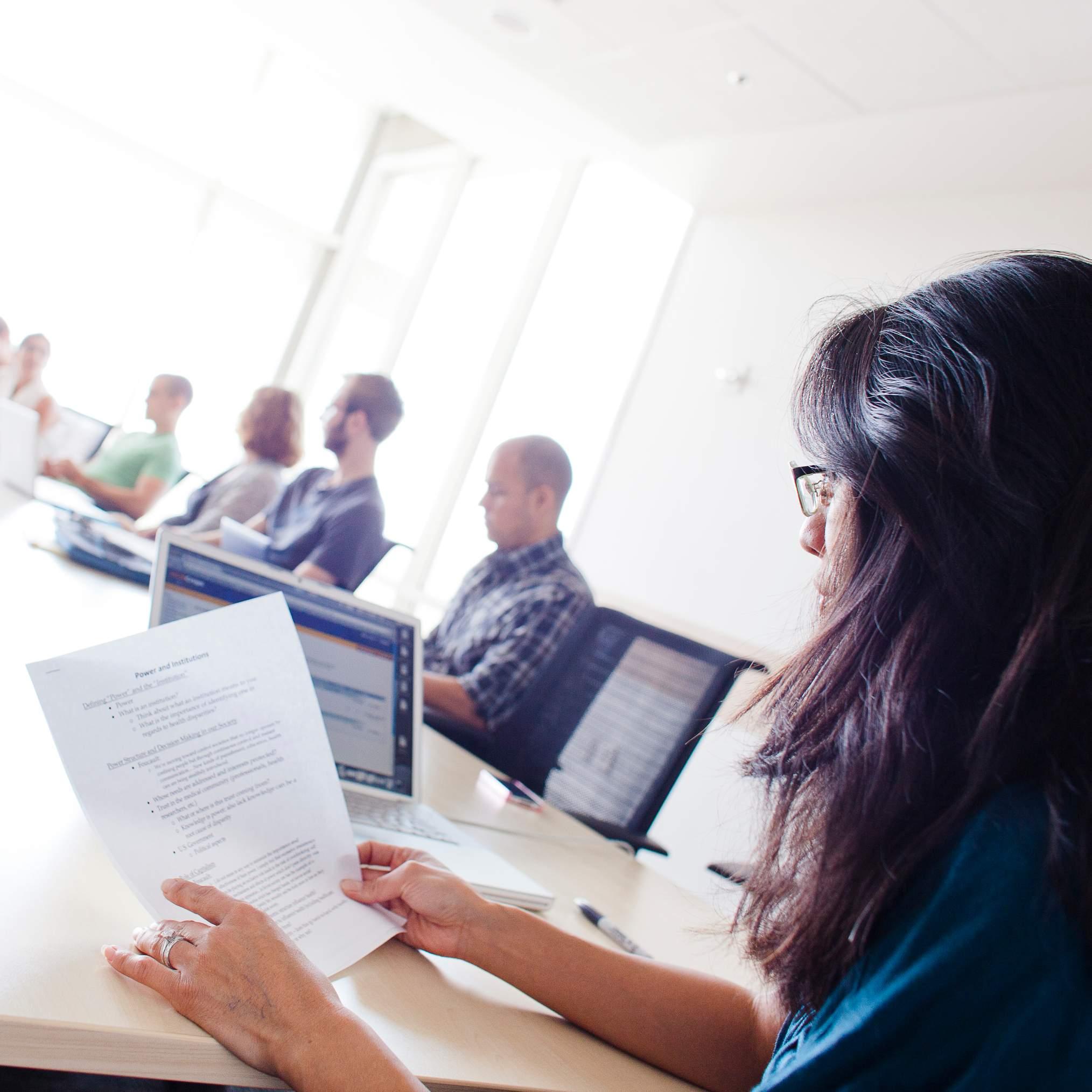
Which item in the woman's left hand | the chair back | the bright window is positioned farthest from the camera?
the bright window

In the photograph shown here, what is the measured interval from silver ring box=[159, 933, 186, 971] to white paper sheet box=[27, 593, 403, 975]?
0.11ft

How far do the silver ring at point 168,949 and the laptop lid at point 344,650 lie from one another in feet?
1.78

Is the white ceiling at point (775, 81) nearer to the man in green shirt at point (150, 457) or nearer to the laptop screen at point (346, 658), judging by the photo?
the man in green shirt at point (150, 457)

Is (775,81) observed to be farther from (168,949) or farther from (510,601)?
(168,949)

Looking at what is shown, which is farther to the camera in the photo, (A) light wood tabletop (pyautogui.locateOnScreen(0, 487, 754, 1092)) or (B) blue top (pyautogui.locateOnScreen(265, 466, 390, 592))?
(B) blue top (pyautogui.locateOnScreen(265, 466, 390, 592))

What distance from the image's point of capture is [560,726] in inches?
85.0

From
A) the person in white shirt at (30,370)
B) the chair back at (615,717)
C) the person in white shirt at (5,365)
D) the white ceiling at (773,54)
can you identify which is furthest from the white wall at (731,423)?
the person in white shirt at (5,365)

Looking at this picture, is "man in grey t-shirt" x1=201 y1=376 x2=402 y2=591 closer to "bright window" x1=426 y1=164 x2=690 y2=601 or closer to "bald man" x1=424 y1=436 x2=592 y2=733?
"bald man" x1=424 y1=436 x2=592 y2=733

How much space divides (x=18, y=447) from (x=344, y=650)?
1.94m

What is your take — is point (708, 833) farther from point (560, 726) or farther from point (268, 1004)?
point (268, 1004)

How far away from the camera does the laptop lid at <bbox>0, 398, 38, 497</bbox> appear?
9.30 ft

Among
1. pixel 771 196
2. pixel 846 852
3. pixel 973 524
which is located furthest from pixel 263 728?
pixel 771 196

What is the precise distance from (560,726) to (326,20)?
14.3 feet

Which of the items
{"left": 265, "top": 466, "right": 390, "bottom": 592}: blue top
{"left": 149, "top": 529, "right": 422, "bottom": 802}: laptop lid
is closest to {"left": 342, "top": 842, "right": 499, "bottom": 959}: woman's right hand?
{"left": 149, "top": 529, "right": 422, "bottom": 802}: laptop lid
